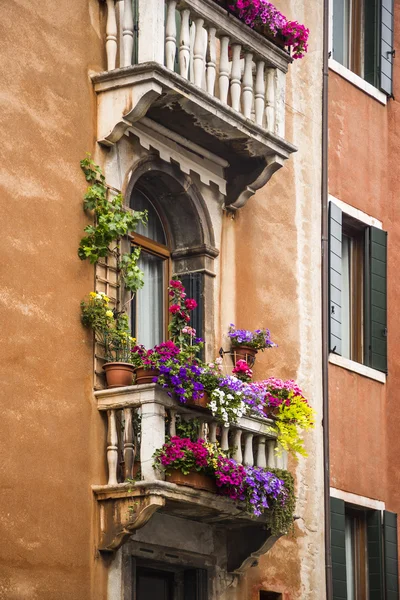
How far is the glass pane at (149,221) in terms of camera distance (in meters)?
14.8

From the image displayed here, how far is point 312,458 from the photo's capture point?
15969 millimetres

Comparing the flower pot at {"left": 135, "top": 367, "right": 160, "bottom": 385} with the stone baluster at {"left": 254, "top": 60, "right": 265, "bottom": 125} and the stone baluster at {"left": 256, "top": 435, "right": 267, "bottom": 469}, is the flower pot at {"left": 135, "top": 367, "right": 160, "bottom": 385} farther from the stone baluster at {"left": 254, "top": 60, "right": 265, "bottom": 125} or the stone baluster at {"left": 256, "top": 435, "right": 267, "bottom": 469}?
the stone baluster at {"left": 254, "top": 60, "right": 265, "bottom": 125}

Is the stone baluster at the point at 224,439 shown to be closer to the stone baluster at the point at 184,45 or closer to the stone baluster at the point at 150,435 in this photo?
the stone baluster at the point at 150,435

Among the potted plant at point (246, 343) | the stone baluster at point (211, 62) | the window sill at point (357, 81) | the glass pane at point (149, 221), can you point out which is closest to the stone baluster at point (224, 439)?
the potted plant at point (246, 343)

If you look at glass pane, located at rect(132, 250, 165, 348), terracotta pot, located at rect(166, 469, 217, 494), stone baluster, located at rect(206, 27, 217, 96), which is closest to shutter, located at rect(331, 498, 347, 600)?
glass pane, located at rect(132, 250, 165, 348)

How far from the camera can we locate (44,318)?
12.8 m

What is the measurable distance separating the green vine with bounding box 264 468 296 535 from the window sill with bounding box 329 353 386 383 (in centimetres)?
257

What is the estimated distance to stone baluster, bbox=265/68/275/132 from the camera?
1508 cm

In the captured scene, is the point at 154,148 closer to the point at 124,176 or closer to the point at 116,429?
the point at 124,176

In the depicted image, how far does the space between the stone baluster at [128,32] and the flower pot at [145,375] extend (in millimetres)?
2725

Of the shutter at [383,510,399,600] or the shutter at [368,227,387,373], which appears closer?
the shutter at [383,510,399,600]

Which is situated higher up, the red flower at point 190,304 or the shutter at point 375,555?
the red flower at point 190,304

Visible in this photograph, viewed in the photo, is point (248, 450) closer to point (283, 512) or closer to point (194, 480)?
point (283, 512)

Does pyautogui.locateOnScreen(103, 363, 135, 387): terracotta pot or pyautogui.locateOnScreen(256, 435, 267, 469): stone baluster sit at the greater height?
pyautogui.locateOnScreen(103, 363, 135, 387): terracotta pot
